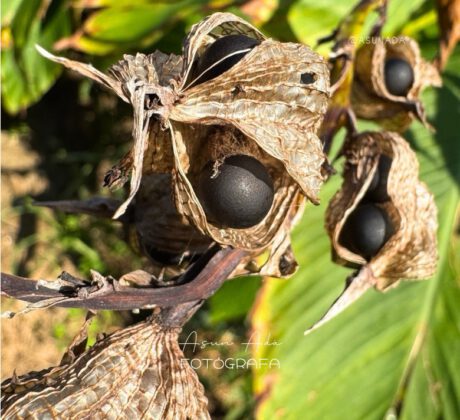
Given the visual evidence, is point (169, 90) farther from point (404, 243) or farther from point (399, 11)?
point (399, 11)

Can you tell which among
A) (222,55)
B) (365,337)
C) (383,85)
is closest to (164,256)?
(222,55)

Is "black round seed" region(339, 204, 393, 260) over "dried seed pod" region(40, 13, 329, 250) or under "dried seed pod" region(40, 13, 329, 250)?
under

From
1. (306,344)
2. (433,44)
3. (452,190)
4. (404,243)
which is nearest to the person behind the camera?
(404,243)

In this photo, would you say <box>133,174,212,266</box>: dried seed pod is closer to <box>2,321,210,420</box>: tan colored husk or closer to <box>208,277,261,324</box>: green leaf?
<box>2,321,210,420</box>: tan colored husk

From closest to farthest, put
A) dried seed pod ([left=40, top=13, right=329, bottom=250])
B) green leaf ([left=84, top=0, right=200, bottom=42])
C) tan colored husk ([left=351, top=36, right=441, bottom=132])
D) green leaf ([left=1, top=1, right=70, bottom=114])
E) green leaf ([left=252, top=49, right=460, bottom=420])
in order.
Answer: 1. dried seed pod ([left=40, top=13, right=329, bottom=250])
2. tan colored husk ([left=351, top=36, right=441, bottom=132])
3. green leaf ([left=252, top=49, right=460, bottom=420])
4. green leaf ([left=84, top=0, right=200, bottom=42])
5. green leaf ([left=1, top=1, right=70, bottom=114])

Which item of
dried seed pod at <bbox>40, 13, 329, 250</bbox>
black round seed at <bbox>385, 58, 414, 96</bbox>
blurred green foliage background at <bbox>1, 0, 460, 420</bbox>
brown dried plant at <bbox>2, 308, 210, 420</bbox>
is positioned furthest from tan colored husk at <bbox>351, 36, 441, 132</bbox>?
brown dried plant at <bbox>2, 308, 210, 420</bbox>

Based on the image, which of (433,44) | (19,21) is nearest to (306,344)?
(433,44)

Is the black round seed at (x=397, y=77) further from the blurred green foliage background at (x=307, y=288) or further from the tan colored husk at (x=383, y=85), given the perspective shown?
the blurred green foliage background at (x=307, y=288)

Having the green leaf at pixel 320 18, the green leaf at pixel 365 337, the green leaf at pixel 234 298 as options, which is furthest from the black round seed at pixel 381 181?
the green leaf at pixel 234 298
